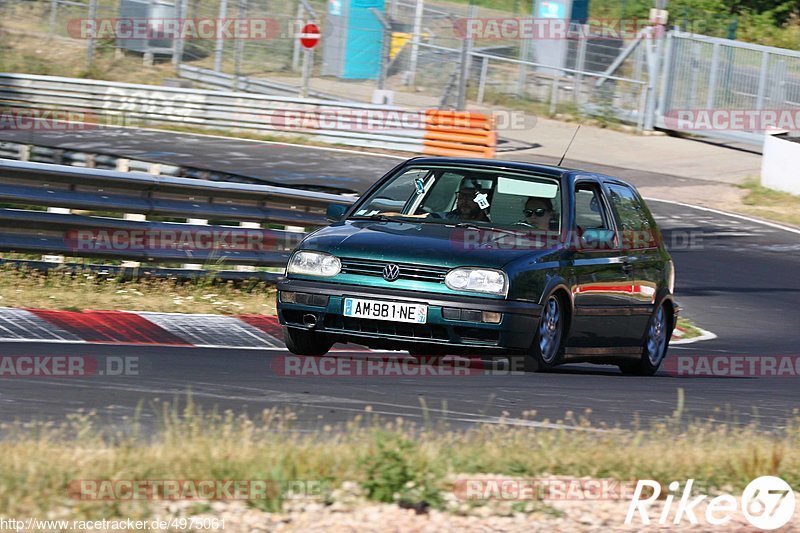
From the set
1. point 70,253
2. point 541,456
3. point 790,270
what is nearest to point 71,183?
point 70,253

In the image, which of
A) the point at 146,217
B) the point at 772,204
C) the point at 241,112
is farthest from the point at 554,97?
the point at 146,217

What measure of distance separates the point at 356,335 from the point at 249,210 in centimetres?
462

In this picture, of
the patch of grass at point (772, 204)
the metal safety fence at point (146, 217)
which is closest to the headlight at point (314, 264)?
the metal safety fence at point (146, 217)

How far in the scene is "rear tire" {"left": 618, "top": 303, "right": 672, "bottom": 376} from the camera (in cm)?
1043

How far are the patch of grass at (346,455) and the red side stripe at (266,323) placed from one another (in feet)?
12.3

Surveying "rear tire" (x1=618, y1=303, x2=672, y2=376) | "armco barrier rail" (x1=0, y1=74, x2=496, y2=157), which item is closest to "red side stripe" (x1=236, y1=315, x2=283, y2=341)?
"rear tire" (x1=618, y1=303, x2=672, y2=376)

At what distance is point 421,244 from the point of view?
8711 mm

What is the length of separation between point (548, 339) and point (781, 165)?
1805cm

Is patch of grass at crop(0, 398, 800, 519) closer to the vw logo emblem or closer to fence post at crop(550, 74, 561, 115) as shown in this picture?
the vw logo emblem

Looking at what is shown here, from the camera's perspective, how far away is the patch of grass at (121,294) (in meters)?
10.9

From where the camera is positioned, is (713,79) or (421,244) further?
(713,79)

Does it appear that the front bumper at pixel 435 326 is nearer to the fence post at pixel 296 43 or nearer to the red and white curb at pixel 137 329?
the red and white curb at pixel 137 329

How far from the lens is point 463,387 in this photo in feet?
28.0

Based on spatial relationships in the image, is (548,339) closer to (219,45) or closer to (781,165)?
(781,165)
